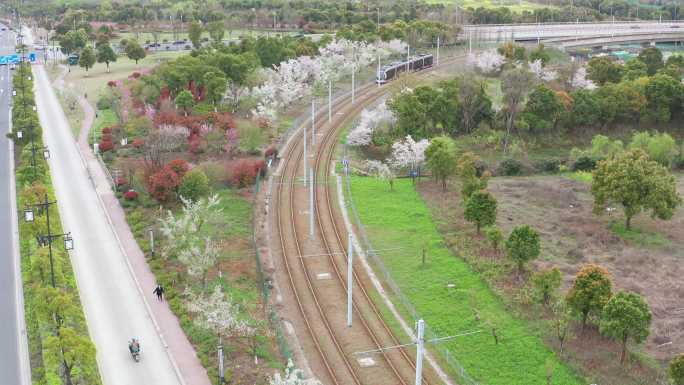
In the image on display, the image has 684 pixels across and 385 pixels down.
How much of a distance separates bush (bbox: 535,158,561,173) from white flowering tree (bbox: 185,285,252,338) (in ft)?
119

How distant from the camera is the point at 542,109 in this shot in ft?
244

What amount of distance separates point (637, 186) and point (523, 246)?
11548mm

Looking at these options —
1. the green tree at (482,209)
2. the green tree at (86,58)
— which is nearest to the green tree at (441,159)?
the green tree at (482,209)

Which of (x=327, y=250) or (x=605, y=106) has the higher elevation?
(x=605, y=106)

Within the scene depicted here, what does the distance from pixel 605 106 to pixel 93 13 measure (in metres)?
128

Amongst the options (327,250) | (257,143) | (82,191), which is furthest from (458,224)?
Result: (82,191)

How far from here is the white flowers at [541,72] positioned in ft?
295

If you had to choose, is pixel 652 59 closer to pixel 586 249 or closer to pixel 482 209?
pixel 586 249

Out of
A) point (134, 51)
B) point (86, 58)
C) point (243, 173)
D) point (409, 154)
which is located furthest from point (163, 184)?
point (134, 51)

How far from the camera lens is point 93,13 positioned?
169875mm

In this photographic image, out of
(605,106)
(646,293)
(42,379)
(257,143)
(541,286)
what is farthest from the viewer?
(605,106)

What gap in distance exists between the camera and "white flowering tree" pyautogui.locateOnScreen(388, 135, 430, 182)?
6275 centimetres

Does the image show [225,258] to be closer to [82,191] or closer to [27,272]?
[27,272]

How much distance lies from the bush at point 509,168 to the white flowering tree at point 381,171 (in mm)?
9304
